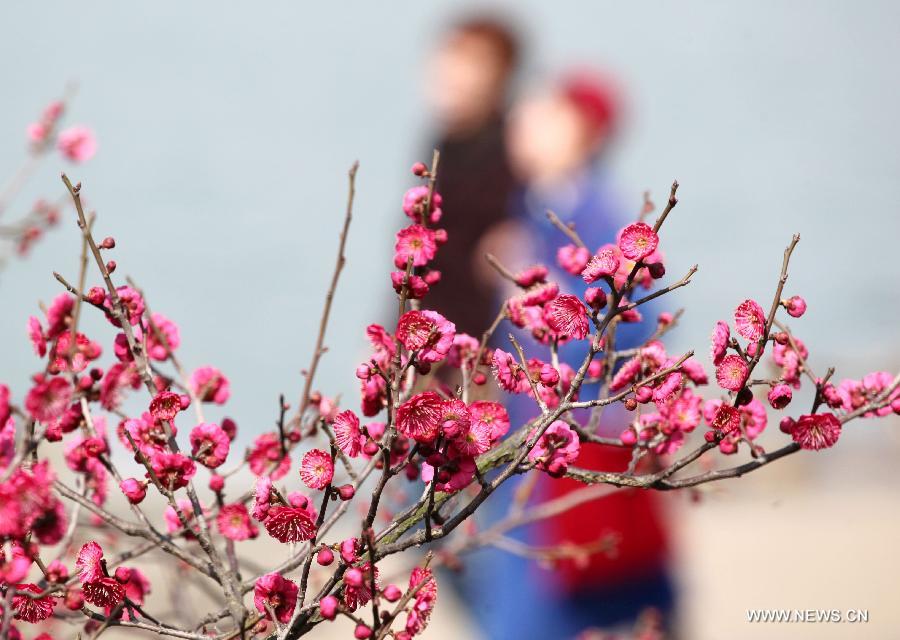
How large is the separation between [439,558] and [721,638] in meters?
2.94

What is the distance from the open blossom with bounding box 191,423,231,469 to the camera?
941 millimetres

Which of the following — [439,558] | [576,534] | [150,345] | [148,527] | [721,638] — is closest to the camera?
[148,527]

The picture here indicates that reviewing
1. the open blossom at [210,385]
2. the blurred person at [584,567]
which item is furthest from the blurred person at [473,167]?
the open blossom at [210,385]

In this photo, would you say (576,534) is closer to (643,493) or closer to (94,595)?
(643,493)

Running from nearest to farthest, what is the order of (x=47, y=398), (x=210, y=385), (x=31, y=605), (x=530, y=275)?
(x=47, y=398) → (x=31, y=605) → (x=530, y=275) → (x=210, y=385)

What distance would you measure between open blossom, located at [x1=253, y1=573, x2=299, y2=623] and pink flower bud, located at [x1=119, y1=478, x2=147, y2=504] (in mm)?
135

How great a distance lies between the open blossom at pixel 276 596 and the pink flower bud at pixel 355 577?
0.09m

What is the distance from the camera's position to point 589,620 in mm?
2625

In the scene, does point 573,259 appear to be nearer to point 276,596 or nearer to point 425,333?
point 425,333

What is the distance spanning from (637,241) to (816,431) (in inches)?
8.8

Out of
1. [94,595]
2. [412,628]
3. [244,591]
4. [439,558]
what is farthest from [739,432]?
[439,558]

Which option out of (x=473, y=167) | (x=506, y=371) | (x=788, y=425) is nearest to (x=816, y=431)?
(x=788, y=425)

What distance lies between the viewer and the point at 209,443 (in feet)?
3.09

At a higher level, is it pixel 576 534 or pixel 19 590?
pixel 576 534
